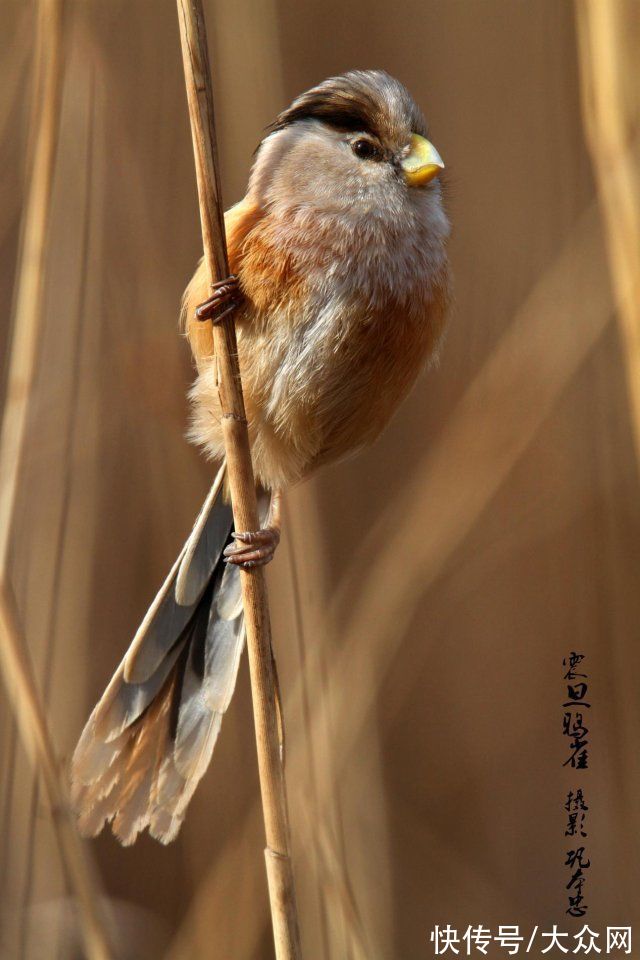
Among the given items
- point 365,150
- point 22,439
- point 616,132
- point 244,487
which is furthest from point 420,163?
point 22,439

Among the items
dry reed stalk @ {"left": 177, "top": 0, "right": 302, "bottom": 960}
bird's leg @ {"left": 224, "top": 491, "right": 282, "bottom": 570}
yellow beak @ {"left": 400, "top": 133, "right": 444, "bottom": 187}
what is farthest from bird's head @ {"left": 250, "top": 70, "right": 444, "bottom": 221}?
bird's leg @ {"left": 224, "top": 491, "right": 282, "bottom": 570}

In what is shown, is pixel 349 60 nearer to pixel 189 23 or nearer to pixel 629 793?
pixel 189 23

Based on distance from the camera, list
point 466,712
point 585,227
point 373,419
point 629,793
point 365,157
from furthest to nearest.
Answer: point 466,712
point 585,227
point 629,793
point 373,419
point 365,157

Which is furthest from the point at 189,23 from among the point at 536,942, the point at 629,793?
the point at 536,942

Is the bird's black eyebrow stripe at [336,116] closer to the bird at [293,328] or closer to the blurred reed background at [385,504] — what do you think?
the bird at [293,328]

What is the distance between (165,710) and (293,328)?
24.8 inches

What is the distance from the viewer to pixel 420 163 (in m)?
1.44

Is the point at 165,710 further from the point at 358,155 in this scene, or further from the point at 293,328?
the point at 358,155

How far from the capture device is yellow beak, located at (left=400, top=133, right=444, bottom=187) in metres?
1.43

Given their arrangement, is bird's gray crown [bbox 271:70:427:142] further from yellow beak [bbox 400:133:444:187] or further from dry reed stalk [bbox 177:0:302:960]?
dry reed stalk [bbox 177:0:302:960]

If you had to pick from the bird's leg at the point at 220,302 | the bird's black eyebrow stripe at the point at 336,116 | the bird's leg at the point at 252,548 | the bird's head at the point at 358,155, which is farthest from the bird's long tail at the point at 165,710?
the bird's black eyebrow stripe at the point at 336,116

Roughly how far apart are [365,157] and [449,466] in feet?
2.03

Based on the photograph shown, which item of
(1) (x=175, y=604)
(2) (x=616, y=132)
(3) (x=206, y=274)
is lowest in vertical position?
(1) (x=175, y=604)

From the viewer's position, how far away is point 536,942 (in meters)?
2.00
